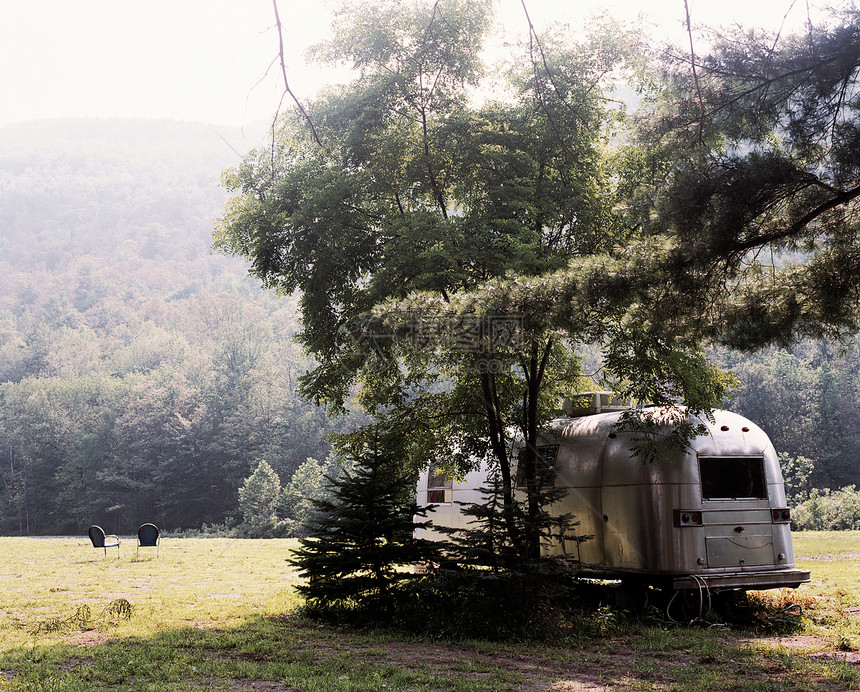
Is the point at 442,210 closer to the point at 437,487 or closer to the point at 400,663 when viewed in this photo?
the point at 437,487

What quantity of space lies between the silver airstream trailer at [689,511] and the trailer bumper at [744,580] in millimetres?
12

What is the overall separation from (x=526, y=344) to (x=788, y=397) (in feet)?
153

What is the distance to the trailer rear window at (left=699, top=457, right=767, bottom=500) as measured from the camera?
31.0 feet

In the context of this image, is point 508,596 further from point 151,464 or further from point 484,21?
point 151,464

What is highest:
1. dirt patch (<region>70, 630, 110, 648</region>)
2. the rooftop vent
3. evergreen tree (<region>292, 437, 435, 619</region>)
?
the rooftop vent

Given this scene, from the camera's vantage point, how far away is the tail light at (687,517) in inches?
362

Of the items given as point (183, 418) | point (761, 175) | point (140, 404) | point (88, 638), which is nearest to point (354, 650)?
point (88, 638)

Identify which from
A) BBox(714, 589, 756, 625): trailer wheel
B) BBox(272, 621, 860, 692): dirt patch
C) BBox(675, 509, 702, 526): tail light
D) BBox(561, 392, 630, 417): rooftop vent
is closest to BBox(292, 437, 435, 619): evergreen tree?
BBox(272, 621, 860, 692): dirt patch

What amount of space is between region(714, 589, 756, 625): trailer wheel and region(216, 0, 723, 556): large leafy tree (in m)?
2.61

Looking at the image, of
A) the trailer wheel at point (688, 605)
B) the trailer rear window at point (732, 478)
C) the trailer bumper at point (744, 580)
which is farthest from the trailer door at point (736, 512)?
the trailer wheel at point (688, 605)

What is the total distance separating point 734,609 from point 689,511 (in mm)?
1919

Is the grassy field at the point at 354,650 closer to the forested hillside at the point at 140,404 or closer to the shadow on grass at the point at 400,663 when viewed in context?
the shadow on grass at the point at 400,663

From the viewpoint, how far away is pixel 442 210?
1155cm

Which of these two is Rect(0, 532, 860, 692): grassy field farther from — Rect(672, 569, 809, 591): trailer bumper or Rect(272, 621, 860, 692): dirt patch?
Rect(672, 569, 809, 591): trailer bumper
